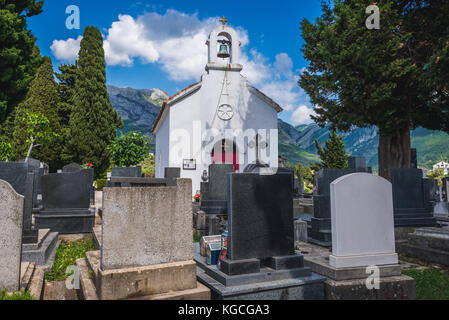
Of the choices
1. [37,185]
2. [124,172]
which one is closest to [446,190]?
[124,172]

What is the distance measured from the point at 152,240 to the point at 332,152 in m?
24.6

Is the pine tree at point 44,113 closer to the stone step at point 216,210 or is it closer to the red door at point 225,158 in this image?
the red door at point 225,158

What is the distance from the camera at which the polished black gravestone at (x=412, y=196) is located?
7.32 m

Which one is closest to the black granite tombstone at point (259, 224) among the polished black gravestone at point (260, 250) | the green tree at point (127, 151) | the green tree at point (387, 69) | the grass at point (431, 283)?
the polished black gravestone at point (260, 250)

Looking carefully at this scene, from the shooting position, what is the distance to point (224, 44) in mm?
15859

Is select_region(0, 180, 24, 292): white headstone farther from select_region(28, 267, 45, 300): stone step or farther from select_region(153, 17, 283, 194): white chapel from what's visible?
select_region(153, 17, 283, 194): white chapel

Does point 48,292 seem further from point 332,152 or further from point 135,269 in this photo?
point 332,152

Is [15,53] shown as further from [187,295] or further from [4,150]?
[187,295]

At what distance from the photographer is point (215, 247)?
13.7 ft

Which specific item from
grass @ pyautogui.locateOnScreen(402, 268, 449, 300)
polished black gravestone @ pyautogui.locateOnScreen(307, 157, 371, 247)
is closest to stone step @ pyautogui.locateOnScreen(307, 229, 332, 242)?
polished black gravestone @ pyautogui.locateOnScreen(307, 157, 371, 247)

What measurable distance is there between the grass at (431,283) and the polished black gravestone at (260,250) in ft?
5.48

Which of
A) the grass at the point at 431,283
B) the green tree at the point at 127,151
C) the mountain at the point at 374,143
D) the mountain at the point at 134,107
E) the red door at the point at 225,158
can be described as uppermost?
the mountain at the point at 134,107

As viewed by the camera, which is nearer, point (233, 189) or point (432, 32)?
point (233, 189)

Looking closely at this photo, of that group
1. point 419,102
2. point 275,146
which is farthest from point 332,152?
point 419,102
